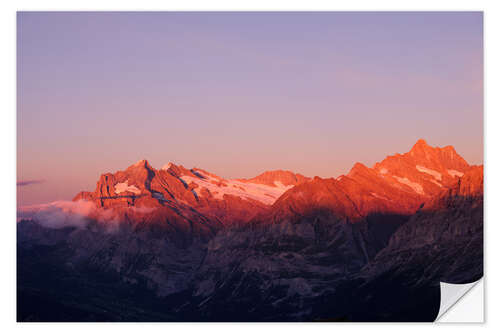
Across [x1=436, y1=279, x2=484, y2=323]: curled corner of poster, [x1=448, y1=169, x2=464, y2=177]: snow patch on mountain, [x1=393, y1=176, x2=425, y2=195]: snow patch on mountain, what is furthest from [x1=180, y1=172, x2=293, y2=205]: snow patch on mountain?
[x1=436, y1=279, x2=484, y2=323]: curled corner of poster

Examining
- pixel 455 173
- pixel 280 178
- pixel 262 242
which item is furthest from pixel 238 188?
pixel 455 173

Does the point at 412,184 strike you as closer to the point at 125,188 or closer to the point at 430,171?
the point at 430,171

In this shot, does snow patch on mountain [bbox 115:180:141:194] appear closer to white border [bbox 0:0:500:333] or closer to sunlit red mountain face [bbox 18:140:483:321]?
sunlit red mountain face [bbox 18:140:483:321]

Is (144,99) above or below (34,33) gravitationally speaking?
below
